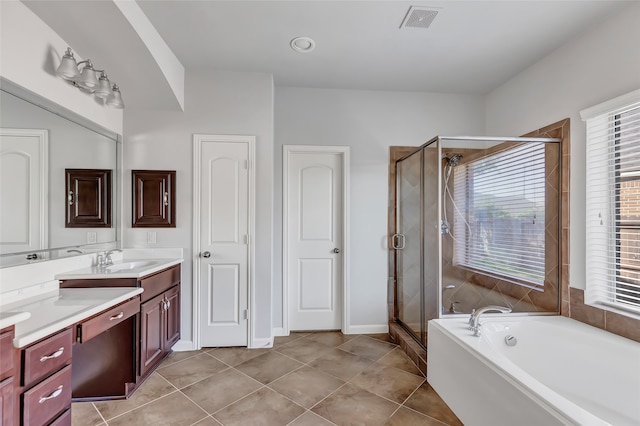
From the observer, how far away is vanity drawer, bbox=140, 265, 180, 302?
2.18 m

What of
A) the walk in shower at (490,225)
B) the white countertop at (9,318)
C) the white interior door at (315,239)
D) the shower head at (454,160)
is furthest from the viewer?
the white interior door at (315,239)

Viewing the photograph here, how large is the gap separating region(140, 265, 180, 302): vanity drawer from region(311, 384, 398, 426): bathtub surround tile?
4.86 feet

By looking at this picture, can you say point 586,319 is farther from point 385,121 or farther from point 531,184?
point 385,121

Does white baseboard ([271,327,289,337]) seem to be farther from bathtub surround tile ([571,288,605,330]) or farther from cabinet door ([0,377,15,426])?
bathtub surround tile ([571,288,605,330])

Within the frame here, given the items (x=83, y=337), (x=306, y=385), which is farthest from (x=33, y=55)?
(x=306, y=385)

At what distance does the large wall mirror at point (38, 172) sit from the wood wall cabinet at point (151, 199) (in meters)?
0.38

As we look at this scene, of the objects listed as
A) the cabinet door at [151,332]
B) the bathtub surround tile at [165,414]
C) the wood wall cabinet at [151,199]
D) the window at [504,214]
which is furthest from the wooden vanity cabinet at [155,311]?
the window at [504,214]

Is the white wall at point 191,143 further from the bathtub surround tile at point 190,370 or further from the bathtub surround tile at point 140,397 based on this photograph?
the bathtub surround tile at point 140,397

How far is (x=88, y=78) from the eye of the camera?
6.72ft

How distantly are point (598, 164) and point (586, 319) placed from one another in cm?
116

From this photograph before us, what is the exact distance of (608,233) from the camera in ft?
6.82

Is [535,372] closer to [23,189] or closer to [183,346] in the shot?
[183,346]

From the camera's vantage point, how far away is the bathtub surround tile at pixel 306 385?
82.0 inches

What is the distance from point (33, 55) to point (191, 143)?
1.21 metres
